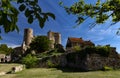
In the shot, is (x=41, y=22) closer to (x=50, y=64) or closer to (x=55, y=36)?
(x=50, y=64)

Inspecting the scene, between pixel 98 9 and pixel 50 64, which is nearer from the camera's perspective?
pixel 98 9

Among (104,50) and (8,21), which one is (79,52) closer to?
(104,50)

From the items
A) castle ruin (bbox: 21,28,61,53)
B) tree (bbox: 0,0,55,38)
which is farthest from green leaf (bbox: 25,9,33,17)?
castle ruin (bbox: 21,28,61,53)

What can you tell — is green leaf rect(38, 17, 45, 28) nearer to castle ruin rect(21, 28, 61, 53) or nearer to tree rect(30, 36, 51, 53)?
tree rect(30, 36, 51, 53)

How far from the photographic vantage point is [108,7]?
14.4 meters

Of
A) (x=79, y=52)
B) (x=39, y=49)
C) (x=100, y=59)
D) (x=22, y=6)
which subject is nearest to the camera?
(x=22, y=6)

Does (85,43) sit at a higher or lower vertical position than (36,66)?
higher

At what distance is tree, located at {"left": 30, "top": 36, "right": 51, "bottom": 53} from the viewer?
82.7 metres

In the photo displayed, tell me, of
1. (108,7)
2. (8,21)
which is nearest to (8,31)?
(8,21)

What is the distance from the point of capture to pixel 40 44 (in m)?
83.8

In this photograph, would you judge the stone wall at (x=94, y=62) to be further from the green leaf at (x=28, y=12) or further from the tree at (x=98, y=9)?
the green leaf at (x=28, y=12)

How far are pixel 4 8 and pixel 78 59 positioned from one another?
140 ft

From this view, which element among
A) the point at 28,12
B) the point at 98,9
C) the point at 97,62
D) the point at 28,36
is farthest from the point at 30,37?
the point at 28,12

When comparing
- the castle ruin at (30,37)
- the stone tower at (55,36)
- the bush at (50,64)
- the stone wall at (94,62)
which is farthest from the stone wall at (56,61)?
the stone tower at (55,36)
